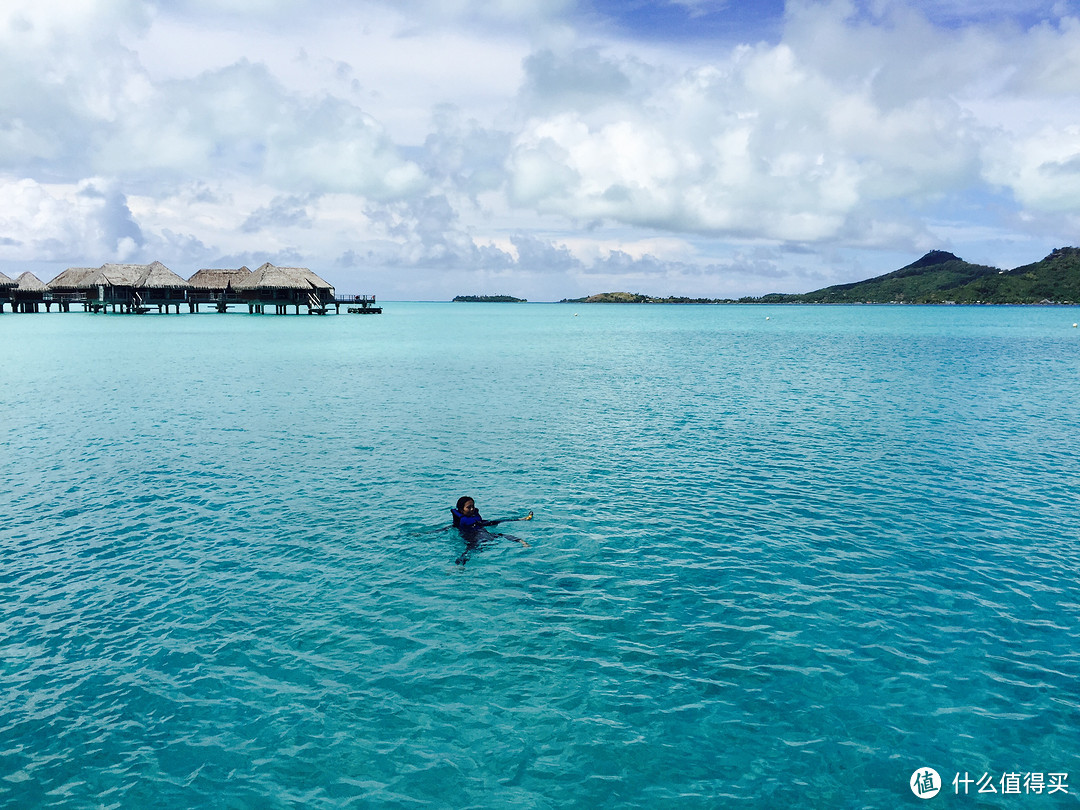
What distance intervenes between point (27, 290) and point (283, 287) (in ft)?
186

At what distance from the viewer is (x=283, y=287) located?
142875 millimetres

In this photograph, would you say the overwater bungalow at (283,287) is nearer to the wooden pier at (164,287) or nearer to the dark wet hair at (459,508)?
the wooden pier at (164,287)

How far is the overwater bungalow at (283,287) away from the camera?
140 metres

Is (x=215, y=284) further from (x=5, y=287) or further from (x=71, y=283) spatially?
(x=5, y=287)

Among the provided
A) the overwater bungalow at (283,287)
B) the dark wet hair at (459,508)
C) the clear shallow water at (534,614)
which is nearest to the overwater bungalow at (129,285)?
the overwater bungalow at (283,287)

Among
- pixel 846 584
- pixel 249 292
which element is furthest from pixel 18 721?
pixel 249 292

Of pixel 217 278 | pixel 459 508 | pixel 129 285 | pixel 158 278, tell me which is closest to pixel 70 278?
pixel 129 285

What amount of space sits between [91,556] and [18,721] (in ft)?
24.5

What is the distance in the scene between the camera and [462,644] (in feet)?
44.7

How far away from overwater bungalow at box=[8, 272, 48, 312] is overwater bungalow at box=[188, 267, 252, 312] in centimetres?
3314

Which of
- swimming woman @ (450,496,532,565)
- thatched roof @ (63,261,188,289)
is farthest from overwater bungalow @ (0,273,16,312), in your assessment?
swimming woman @ (450,496,532,565)

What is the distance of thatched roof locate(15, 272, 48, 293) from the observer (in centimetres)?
14288

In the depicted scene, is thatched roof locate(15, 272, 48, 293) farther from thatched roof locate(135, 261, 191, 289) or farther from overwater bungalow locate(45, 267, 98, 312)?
thatched roof locate(135, 261, 191, 289)

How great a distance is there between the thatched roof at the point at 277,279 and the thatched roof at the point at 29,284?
45209 mm
